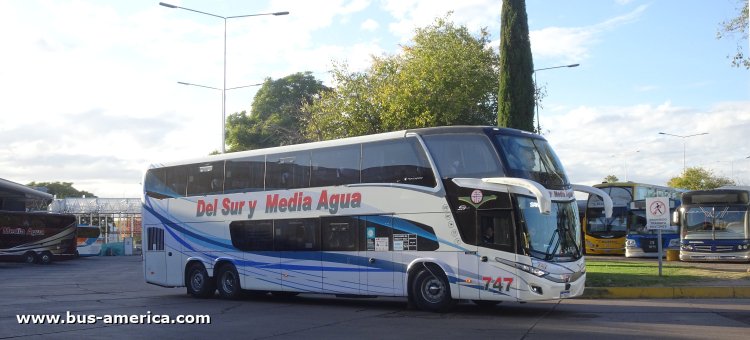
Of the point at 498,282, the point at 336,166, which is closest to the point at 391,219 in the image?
the point at 336,166

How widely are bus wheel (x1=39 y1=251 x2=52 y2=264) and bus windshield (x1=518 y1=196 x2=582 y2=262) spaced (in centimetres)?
4560

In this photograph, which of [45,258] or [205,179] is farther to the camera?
[45,258]

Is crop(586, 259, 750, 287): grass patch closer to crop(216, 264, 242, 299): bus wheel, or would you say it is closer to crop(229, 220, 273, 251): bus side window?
crop(229, 220, 273, 251): bus side window

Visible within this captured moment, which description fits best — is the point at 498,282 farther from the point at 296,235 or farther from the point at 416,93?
the point at 416,93

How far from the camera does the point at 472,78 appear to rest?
3331 cm

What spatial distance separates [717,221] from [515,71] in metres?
12.0

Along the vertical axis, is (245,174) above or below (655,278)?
above

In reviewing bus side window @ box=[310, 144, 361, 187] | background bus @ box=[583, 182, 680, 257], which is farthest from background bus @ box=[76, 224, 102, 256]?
bus side window @ box=[310, 144, 361, 187]

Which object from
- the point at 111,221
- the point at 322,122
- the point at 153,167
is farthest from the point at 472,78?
the point at 111,221

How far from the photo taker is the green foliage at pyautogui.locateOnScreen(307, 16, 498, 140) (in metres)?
31.6

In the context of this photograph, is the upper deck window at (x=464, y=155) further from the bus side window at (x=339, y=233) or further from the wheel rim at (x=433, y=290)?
the bus side window at (x=339, y=233)

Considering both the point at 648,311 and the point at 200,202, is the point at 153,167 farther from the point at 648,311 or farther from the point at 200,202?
the point at 648,311

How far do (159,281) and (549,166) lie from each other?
11.9m

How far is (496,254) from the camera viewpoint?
47.8 ft
